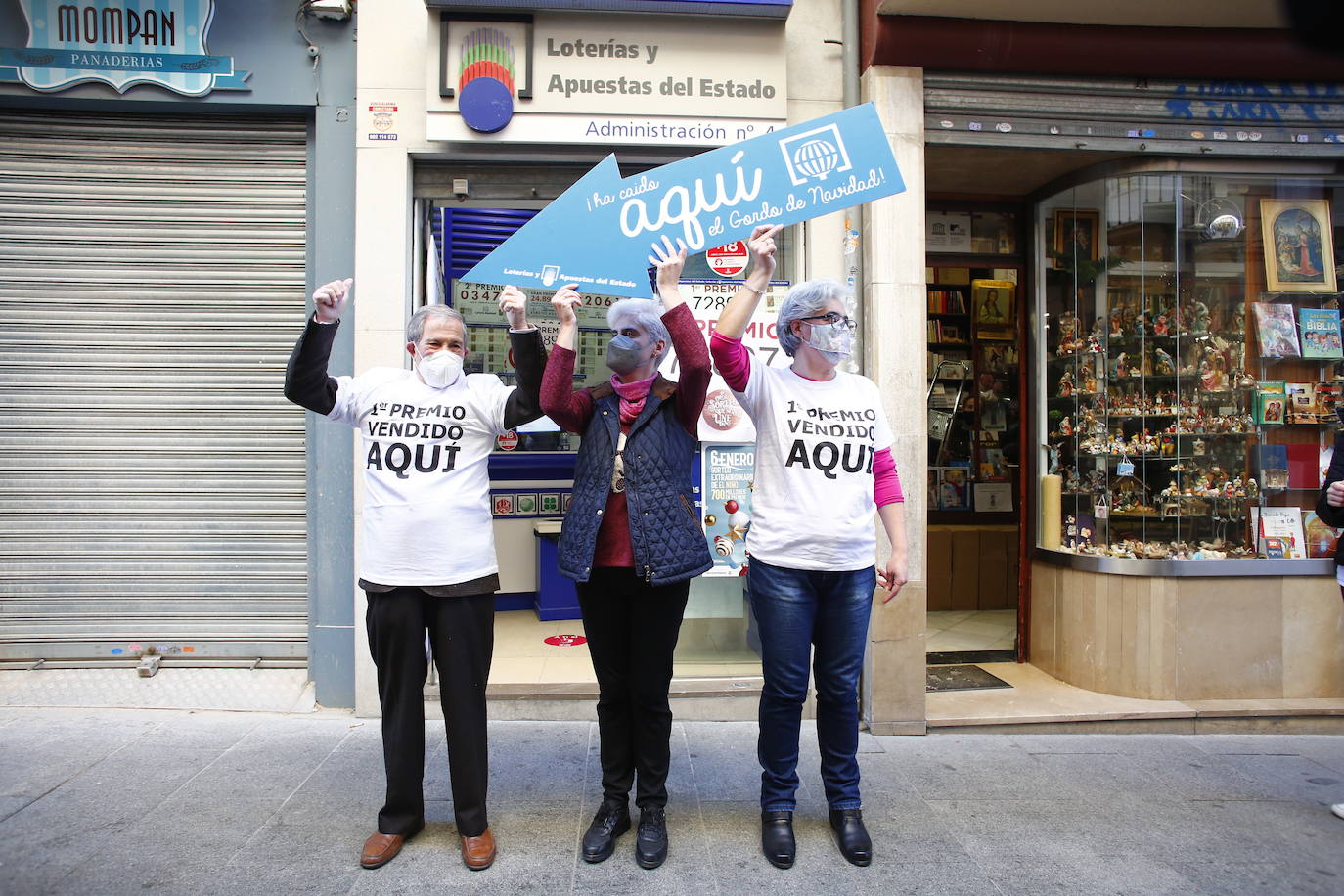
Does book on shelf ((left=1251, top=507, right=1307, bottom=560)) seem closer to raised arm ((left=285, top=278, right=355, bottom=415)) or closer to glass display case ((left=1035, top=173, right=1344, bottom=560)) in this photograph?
glass display case ((left=1035, top=173, right=1344, bottom=560))

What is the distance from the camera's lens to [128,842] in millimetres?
3275

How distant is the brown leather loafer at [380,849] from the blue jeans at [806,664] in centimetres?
139

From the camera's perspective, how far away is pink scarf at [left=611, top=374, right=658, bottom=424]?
129 inches

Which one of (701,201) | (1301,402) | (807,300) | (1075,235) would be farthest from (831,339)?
(1301,402)

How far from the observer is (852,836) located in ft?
10.7

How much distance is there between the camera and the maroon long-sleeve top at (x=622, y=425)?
3012mm

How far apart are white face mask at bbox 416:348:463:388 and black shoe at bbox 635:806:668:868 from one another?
1785 mm

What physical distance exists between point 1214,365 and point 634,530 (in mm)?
4189

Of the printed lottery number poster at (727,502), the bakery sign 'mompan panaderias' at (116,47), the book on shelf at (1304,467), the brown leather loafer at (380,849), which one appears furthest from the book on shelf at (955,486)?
the bakery sign 'mompan panaderias' at (116,47)

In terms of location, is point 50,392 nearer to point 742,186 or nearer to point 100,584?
point 100,584

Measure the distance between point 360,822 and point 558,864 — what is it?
2.92 ft

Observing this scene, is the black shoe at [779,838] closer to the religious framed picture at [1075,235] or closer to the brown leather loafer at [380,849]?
the brown leather loafer at [380,849]

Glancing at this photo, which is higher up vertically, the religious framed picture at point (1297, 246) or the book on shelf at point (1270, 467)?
the religious framed picture at point (1297, 246)

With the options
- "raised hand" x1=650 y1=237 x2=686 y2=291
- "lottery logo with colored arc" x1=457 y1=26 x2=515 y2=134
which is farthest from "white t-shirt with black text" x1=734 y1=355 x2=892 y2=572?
"lottery logo with colored arc" x1=457 y1=26 x2=515 y2=134
